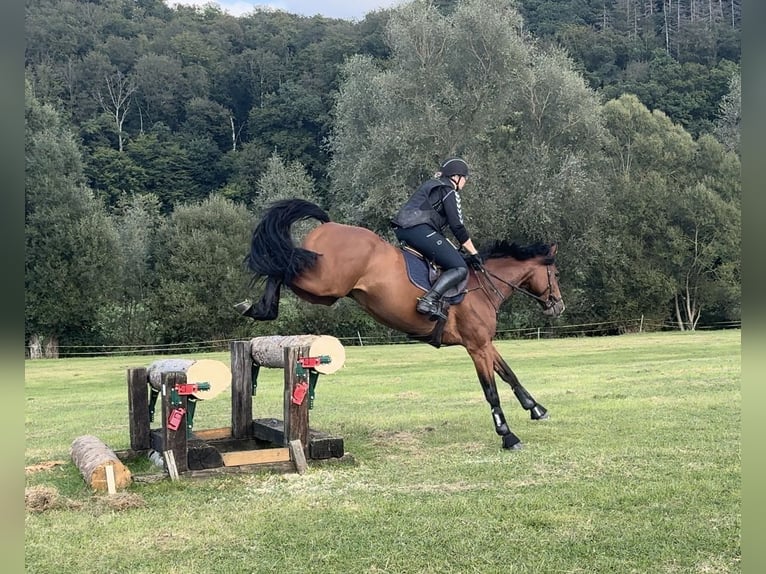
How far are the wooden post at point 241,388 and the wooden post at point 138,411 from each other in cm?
93

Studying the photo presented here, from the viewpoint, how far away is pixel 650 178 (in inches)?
1501

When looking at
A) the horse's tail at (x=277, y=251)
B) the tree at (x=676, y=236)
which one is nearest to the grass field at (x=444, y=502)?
the horse's tail at (x=277, y=251)

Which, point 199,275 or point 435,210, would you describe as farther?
point 199,275

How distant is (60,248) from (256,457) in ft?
91.7

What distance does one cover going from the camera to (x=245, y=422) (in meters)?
7.66

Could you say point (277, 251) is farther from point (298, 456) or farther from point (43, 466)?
point (43, 466)

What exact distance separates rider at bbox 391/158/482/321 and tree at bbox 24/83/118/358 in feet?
87.3

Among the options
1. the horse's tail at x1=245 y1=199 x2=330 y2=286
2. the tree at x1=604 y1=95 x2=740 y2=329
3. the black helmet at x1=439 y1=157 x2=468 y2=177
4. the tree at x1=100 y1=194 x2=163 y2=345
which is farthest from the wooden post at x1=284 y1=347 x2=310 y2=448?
the tree at x1=604 y1=95 x2=740 y2=329

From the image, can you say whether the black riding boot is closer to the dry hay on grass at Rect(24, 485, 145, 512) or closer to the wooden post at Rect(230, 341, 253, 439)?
the wooden post at Rect(230, 341, 253, 439)

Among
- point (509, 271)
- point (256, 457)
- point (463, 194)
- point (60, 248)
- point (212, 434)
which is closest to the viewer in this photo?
point (256, 457)

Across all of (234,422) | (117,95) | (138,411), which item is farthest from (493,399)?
(117,95)

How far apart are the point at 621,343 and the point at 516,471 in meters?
21.8
